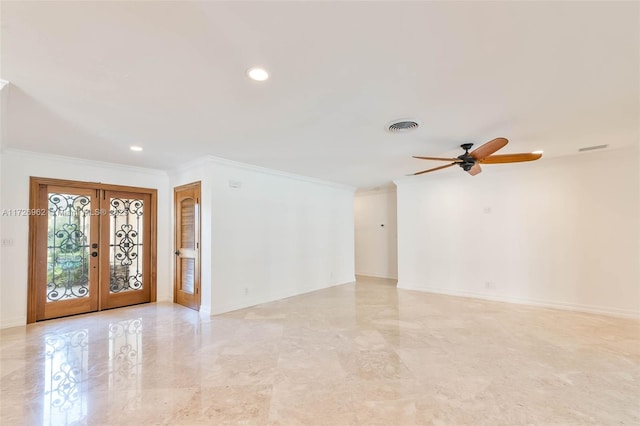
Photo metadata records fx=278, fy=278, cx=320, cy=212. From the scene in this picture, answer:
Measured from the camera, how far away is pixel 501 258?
5.12m

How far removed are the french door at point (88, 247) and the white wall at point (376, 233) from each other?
17.0 ft

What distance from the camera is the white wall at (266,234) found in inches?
174

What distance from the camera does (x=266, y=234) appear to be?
5.16m

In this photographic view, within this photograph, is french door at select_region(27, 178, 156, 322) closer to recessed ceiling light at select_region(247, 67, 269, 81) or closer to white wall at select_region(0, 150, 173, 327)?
A: white wall at select_region(0, 150, 173, 327)

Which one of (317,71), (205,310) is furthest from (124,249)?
(317,71)

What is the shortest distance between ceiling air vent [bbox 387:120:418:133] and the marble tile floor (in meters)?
2.44

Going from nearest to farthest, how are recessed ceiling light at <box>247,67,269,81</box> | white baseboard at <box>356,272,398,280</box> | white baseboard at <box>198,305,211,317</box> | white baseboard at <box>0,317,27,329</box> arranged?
1. recessed ceiling light at <box>247,67,269,81</box>
2. white baseboard at <box>0,317,27,329</box>
3. white baseboard at <box>198,305,211,317</box>
4. white baseboard at <box>356,272,398,280</box>

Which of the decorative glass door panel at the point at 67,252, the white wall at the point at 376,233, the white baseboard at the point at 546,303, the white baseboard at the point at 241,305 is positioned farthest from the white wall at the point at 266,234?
the white baseboard at the point at 546,303

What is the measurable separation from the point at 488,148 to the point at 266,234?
12.2ft

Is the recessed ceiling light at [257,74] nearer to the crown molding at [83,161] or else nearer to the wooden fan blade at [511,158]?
the wooden fan blade at [511,158]

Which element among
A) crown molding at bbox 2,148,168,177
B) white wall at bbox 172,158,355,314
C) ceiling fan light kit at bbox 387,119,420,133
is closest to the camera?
ceiling fan light kit at bbox 387,119,420,133

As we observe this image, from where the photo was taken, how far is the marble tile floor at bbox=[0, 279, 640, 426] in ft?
6.63

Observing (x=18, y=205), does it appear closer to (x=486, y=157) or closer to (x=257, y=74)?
(x=257, y=74)

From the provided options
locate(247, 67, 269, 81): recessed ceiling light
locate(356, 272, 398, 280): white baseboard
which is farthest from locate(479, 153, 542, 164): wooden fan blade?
locate(356, 272, 398, 280): white baseboard
